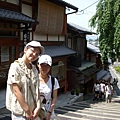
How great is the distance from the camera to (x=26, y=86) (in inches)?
121

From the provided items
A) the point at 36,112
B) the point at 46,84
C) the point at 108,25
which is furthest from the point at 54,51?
the point at 36,112

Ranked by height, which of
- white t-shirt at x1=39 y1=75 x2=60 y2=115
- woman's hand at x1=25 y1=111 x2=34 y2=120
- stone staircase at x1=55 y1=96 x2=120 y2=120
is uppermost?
white t-shirt at x1=39 y1=75 x2=60 y2=115

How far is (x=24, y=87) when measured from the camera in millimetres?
3053

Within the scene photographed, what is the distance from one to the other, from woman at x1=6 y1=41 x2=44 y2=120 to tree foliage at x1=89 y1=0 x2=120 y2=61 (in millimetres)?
11439

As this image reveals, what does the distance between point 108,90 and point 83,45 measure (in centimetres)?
874

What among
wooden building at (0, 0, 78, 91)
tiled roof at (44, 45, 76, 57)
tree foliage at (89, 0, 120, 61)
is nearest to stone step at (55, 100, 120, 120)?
wooden building at (0, 0, 78, 91)

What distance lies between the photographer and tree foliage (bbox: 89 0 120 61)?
14.0 meters

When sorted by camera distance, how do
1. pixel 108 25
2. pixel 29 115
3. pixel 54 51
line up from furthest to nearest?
1. pixel 108 25
2. pixel 54 51
3. pixel 29 115

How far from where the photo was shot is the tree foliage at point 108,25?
14.0 meters

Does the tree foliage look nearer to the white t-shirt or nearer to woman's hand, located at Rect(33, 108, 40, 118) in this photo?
the white t-shirt

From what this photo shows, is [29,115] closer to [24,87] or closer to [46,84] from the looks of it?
[24,87]

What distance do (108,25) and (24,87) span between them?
12.5m

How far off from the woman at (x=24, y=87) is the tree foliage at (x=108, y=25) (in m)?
11.4

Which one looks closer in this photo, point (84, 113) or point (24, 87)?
point (24, 87)
